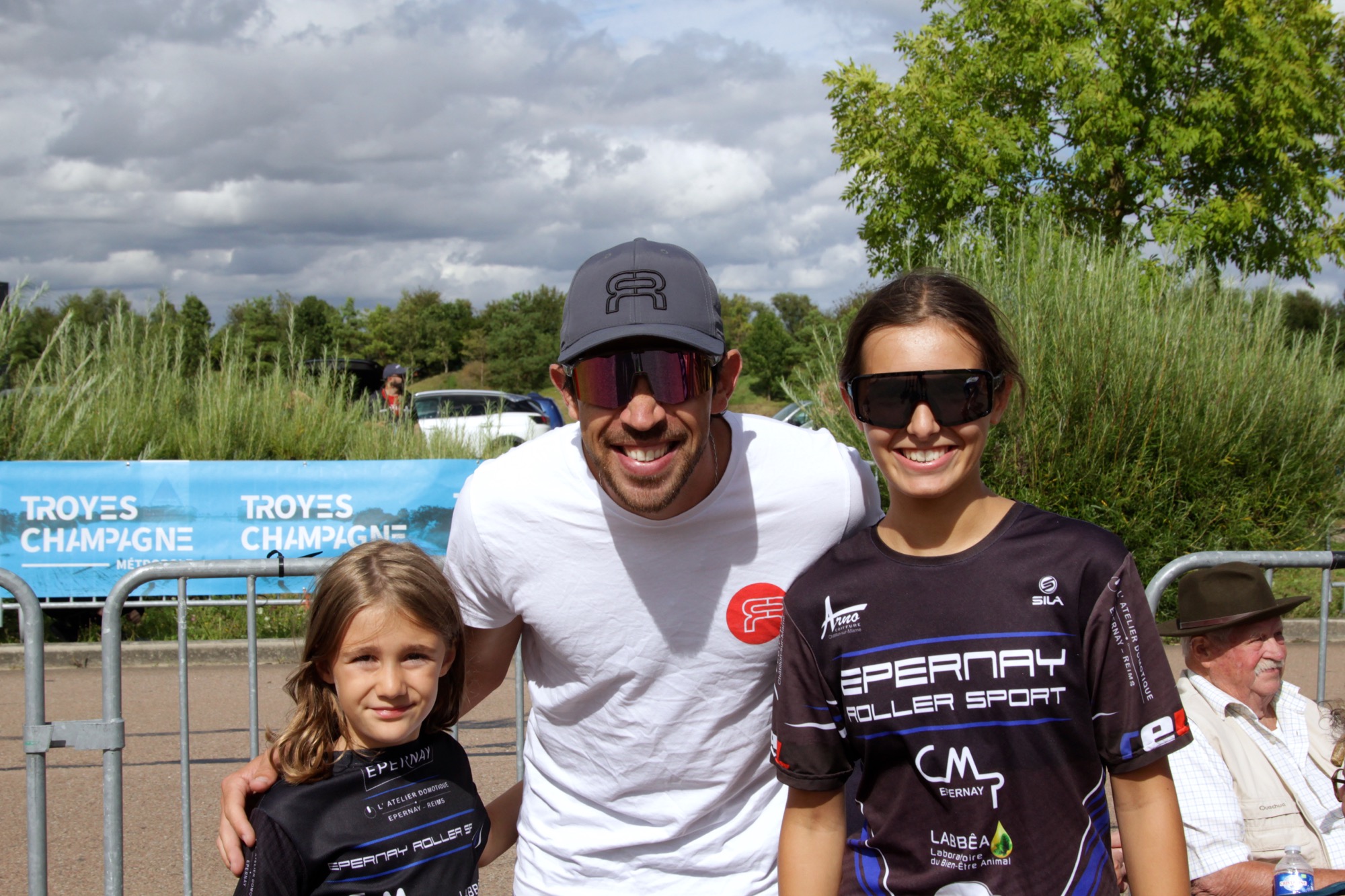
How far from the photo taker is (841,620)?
71.3 inches

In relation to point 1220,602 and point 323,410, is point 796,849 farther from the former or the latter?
point 323,410

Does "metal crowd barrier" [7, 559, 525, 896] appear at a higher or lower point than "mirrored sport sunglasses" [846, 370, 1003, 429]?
lower

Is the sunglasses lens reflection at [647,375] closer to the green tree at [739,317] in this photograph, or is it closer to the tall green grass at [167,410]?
the tall green grass at [167,410]

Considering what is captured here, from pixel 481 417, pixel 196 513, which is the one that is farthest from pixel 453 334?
pixel 196 513

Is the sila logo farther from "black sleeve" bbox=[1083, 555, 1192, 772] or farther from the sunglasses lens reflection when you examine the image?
the sunglasses lens reflection

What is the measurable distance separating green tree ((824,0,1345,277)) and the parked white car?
593cm

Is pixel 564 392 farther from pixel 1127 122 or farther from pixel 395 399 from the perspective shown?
pixel 1127 122

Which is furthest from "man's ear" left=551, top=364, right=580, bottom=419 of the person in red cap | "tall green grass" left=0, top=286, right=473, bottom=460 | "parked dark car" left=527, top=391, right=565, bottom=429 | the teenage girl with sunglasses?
"parked dark car" left=527, top=391, right=565, bottom=429

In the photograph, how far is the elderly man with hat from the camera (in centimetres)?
294

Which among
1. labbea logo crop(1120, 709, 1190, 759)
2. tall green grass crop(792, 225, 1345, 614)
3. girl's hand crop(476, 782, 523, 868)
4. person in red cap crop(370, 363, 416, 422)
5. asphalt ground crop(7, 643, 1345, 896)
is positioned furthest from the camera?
→ person in red cap crop(370, 363, 416, 422)

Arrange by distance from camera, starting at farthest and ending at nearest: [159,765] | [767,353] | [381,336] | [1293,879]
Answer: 1. [381,336]
2. [767,353]
3. [159,765]
4. [1293,879]

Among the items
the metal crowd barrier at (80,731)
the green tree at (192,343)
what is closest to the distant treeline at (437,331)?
the green tree at (192,343)

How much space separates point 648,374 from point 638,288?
18cm

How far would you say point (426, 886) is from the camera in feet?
6.82
